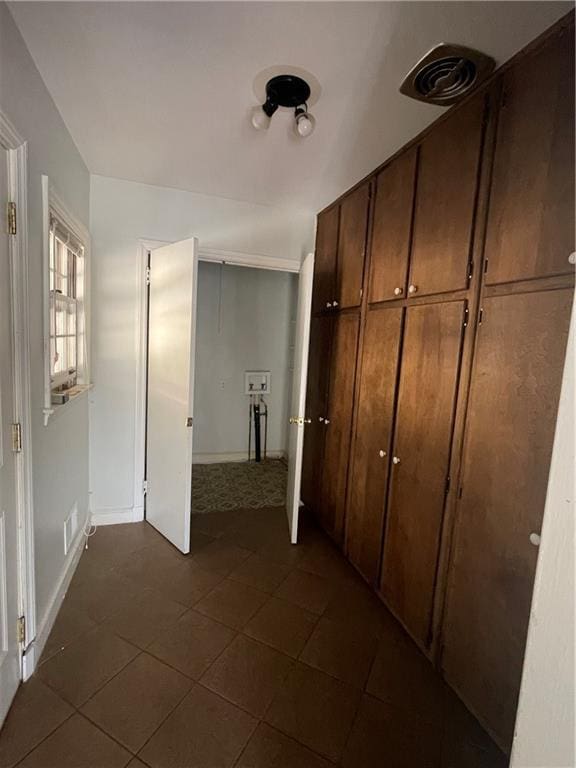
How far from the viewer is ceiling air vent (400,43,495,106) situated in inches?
52.3

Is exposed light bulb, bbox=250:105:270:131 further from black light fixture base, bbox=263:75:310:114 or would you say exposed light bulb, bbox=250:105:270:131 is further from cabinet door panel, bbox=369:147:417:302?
cabinet door panel, bbox=369:147:417:302

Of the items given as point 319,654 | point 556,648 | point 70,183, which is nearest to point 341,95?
point 70,183

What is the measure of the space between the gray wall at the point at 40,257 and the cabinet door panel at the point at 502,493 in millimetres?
1790

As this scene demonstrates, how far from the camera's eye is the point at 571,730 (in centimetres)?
44

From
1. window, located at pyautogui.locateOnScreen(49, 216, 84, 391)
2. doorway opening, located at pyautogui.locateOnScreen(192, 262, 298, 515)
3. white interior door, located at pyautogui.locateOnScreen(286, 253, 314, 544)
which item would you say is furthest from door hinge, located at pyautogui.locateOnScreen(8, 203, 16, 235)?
doorway opening, located at pyautogui.locateOnScreen(192, 262, 298, 515)

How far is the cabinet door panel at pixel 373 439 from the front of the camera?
2.01m

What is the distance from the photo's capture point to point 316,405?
2.93 metres

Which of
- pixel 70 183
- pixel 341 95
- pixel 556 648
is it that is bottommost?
pixel 556 648

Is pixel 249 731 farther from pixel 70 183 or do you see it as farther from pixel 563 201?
pixel 70 183

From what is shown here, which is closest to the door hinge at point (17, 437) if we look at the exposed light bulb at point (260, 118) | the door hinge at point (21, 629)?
the door hinge at point (21, 629)

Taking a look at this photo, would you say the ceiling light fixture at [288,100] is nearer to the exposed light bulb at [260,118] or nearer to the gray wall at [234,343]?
the exposed light bulb at [260,118]

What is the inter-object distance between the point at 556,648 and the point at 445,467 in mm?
1182

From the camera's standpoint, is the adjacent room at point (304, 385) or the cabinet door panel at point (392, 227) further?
the cabinet door panel at point (392, 227)

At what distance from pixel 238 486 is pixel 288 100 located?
310cm
